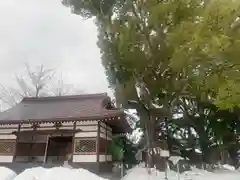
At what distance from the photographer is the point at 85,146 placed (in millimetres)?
12953

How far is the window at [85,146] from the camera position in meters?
12.8

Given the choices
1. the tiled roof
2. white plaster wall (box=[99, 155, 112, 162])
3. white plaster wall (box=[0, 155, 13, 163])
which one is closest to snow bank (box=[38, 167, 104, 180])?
the tiled roof

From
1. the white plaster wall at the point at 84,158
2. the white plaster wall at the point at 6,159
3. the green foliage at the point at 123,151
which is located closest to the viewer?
the white plaster wall at the point at 84,158

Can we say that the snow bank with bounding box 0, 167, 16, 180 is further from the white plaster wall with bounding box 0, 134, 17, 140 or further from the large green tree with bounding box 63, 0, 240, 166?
the white plaster wall with bounding box 0, 134, 17, 140

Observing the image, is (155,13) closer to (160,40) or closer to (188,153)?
(160,40)

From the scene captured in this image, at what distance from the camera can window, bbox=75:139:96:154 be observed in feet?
42.1

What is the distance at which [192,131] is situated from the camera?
18922mm

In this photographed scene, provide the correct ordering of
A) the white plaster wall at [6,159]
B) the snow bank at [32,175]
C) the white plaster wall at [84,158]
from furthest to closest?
the white plaster wall at [6,159] → the white plaster wall at [84,158] → the snow bank at [32,175]

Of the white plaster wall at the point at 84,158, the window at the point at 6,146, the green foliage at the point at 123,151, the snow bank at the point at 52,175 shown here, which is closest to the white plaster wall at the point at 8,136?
the window at the point at 6,146

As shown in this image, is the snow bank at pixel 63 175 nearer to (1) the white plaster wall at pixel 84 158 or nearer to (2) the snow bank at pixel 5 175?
(2) the snow bank at pixel 5 175

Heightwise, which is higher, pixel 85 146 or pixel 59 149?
pixel 59 149

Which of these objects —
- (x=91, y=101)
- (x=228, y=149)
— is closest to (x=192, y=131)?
(x=228, y=149)

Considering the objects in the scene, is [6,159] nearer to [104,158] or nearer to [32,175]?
[104,158]

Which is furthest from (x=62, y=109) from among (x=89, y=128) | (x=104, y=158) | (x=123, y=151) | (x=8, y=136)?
(x=123, y=151)
